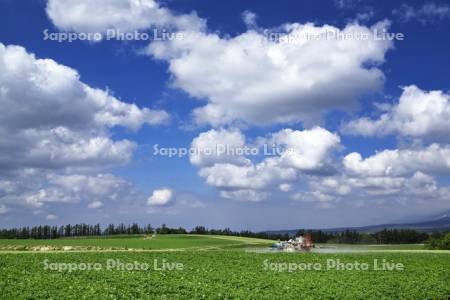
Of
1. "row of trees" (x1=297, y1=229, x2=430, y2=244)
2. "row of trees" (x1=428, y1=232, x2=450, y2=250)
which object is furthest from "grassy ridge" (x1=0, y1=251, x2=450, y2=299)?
"row of trees" (x1=297, y1=229, x2=430, y2=244)

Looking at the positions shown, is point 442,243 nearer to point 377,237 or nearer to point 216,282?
point 377,237

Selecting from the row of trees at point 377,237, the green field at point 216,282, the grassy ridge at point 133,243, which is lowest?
the row of trees at point 377,237

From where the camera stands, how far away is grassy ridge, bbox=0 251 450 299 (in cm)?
2498

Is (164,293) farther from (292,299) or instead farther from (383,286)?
(383,286)

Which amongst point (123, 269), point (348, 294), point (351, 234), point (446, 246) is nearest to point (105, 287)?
point (123, 269)

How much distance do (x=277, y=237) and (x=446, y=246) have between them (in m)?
62.9

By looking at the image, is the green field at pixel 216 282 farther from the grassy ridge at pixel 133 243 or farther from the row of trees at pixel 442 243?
the row of trees at pixel 442 243

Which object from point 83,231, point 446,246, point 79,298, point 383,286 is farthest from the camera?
point 83,231

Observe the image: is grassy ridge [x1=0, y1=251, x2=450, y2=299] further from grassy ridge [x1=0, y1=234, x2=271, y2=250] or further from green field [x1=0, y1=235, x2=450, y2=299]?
grassy ridge [x1=0, y1=234, x2=271, y2=250]

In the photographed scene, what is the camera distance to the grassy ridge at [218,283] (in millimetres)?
24984

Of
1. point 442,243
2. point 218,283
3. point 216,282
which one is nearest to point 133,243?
point 442,243

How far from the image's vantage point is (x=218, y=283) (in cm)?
2952

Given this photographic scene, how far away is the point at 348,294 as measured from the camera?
27.4 metres

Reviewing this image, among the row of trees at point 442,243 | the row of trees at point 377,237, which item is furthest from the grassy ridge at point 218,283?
the row of trees at point 377,237
